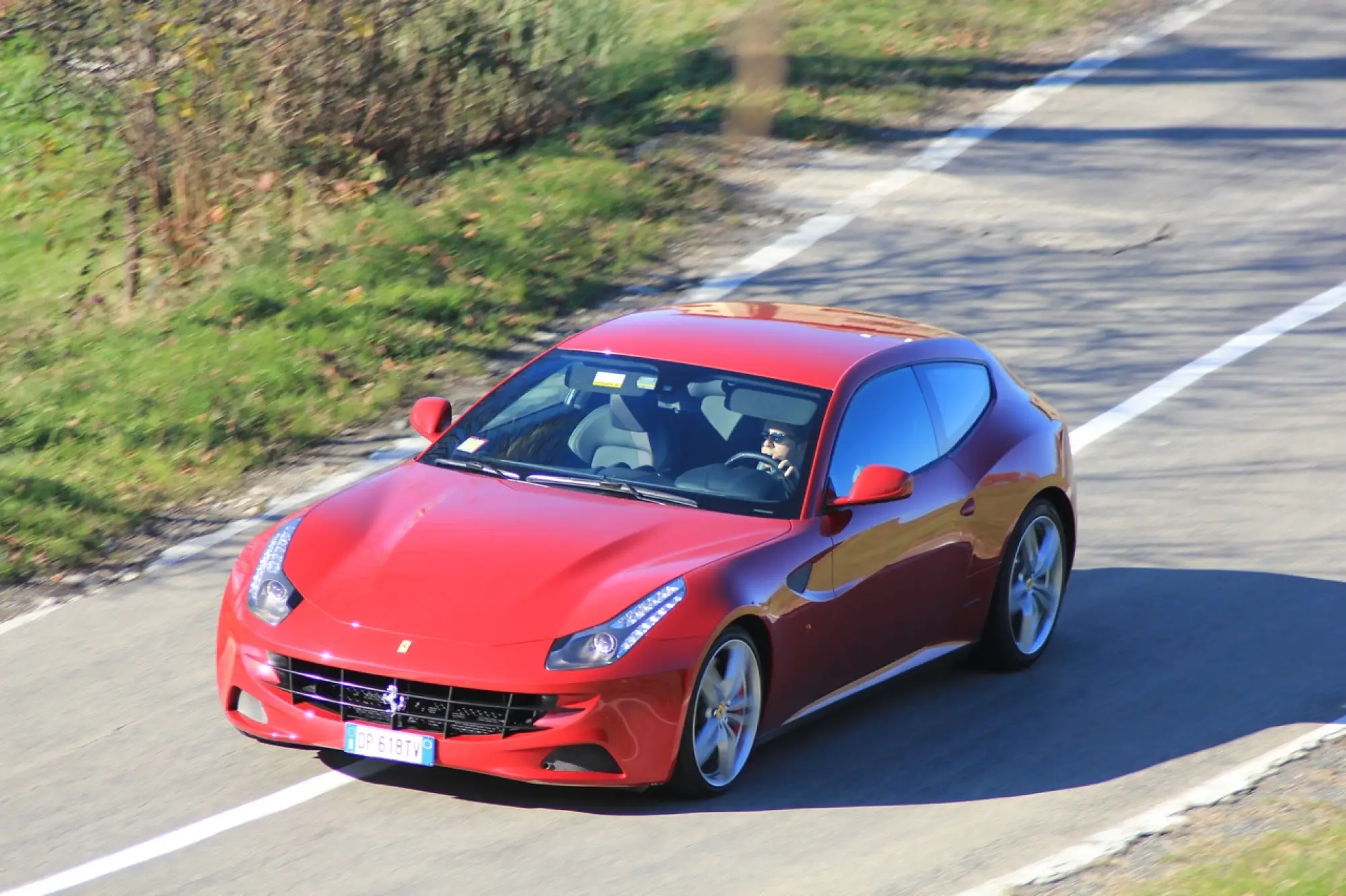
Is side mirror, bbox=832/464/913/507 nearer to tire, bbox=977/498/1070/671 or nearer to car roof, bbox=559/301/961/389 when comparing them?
car roof, bbox=559/301/961/389

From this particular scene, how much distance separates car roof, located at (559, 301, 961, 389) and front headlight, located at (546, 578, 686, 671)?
1567 millimetres

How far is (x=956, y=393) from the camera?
349 inches

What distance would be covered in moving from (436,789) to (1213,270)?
10.0 m

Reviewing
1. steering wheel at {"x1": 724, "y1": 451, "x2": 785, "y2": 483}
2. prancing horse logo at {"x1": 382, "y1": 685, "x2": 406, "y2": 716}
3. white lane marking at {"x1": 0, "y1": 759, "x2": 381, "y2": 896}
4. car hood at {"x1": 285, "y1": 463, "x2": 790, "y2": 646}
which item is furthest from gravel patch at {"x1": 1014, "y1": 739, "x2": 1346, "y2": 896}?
white lane marking at {"x1": 0, "y1": 759, "x2": 381, "y2": 896}

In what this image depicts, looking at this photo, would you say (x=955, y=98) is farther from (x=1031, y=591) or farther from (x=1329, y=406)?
(x=1031, y=591)

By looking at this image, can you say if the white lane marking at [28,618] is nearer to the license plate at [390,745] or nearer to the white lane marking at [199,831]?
the white lane marking at [199,831]

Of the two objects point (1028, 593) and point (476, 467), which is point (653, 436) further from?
point (1028, 593)

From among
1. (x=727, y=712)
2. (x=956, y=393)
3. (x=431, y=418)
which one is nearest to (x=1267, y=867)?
(x=727, y=712)

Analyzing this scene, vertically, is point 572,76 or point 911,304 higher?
point 572,76

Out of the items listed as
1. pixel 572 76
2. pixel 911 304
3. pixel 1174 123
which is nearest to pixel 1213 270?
pixel 911 304

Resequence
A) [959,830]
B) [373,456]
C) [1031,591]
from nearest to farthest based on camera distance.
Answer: [959,830] → [1031,591] → [373,456]

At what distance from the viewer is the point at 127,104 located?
49.7 feet

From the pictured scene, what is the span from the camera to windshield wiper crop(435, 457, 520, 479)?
311 inches

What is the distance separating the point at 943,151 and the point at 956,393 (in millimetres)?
9205
